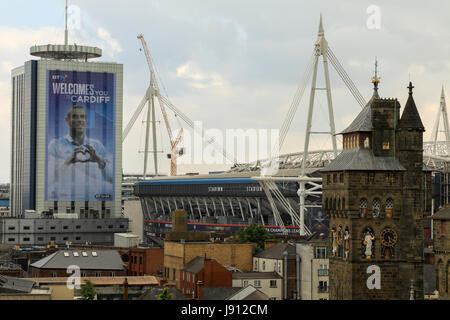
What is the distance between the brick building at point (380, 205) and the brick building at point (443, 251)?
1.99 m

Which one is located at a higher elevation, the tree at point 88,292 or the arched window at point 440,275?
the arched window at point 440,275

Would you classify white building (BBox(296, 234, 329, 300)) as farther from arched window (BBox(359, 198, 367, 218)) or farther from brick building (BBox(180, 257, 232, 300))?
arched window (BBox(359, 198, 367, 218))

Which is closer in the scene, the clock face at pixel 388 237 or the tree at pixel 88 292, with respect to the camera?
the clock face at pixel 388 237

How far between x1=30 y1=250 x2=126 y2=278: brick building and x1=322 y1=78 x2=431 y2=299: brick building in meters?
63.7

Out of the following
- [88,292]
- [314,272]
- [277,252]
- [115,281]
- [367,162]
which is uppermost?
[367,162]

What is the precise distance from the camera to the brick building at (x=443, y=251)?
103m

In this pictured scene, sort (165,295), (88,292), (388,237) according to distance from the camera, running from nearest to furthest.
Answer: (388,237) → (165,295) → (88,292)

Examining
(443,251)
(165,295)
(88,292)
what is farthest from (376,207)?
(88,292)

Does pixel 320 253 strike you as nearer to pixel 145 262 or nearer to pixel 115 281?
pixel 115 281

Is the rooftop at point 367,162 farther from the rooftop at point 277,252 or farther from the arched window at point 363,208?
the rooftop at point 277,252

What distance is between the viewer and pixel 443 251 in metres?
104

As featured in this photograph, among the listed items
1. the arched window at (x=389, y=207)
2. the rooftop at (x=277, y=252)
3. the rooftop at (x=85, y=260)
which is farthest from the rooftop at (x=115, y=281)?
the arched window at (x=389, y=207)

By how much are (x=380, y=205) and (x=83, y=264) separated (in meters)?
71.9
